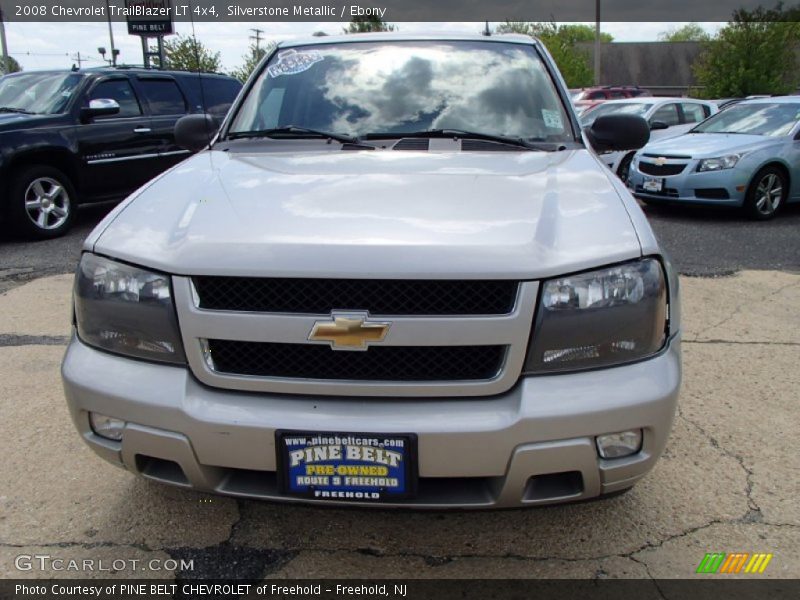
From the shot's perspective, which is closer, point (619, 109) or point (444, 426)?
point (444, 426)

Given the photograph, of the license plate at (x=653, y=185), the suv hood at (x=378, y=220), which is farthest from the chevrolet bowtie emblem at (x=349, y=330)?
the license plate at (x=653, y=185)

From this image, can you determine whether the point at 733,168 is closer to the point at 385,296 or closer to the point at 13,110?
the point at 385,296

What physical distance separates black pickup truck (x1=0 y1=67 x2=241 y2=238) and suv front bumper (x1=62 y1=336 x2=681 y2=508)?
567 centimetres

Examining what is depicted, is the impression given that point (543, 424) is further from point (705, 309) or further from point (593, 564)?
point (705, 309)

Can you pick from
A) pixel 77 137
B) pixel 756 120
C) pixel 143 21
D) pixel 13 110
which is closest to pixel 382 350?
pixel 77 137

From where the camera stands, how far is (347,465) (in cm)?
200

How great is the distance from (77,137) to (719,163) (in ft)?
24.6

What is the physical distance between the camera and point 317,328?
1987mm

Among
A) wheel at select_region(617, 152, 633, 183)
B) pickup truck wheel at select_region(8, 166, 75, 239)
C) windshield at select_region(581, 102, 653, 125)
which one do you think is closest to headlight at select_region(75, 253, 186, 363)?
pickup truck wheel at select_region(8, 166, 75, 239)

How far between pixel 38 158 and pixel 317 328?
686cm

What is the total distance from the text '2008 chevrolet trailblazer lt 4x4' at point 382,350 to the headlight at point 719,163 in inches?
285

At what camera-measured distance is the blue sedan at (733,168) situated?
28.6 ft

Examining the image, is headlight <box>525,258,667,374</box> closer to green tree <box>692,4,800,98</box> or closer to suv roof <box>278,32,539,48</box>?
suv roof <box>278,32,539,48</box>

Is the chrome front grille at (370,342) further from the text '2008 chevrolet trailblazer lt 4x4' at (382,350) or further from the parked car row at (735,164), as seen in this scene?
the parked car row at (735,164)
